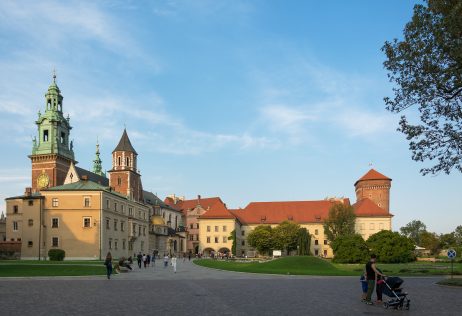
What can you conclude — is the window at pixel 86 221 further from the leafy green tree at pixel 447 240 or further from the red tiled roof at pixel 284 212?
the leafy green tree at pixel 447 240

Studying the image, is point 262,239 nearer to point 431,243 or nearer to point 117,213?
point 117,213

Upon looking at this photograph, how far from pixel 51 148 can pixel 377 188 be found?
254 ft

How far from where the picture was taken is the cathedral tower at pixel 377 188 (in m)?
124

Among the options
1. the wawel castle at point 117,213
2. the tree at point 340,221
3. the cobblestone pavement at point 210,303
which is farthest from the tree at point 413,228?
the cobblestone pavement at point 210,303

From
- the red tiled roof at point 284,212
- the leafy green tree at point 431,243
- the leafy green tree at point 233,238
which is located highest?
the red tiled roof at point 284,212

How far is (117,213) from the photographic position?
82062 mm

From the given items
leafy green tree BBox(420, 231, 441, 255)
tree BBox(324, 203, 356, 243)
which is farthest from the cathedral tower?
tree BBox(324, 203, 356, 243)

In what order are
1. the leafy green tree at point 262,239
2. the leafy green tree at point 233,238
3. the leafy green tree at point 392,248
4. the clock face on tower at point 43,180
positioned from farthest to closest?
1. the leafy green tree at point 233,238
2. the clock face on tower at point 43,180
3. the leafy green tree at point 262,239
4. the leafy green tree at point 392,248

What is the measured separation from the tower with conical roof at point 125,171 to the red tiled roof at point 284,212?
2751cm

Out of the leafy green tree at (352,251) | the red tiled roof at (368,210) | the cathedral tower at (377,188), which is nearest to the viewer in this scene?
the leafy green tree at (352,251)

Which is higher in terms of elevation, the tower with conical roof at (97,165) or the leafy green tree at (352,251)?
the tower with conical roof at (97,165)

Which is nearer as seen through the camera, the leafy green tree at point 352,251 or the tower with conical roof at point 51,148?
the leafy green tree at point 352,251

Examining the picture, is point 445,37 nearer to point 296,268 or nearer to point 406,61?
point 406,61

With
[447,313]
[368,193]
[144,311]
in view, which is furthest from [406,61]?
[368,193]
